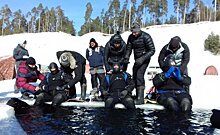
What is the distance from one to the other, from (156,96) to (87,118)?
239 cm

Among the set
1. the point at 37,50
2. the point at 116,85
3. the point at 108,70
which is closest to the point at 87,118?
the point at 116,85

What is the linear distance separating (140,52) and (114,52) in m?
0.64

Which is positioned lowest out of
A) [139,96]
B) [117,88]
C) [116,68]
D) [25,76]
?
[139,96]

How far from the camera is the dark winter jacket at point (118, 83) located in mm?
6773

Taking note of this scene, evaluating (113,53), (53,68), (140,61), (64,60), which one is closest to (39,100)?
(53,68)

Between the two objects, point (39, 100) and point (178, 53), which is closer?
point (178, 53)

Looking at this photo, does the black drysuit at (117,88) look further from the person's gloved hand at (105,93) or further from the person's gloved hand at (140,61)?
the person's gloved hand at (140,61)

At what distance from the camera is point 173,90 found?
6.76 metres

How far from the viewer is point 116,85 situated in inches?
268

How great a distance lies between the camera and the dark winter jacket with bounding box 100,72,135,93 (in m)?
6.77

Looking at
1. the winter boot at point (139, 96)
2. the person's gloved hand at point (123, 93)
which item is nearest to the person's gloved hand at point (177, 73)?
the winter boot at point (139, 96)

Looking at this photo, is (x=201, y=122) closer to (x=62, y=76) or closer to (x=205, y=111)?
(x=205, y=111)

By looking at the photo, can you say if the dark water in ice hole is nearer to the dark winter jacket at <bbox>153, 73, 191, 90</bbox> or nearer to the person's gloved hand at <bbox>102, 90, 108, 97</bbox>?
the person's gloved hand at <bbox>102, 90, 108, 97</bbox>

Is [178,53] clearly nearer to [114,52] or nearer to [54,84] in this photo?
[114,52]
